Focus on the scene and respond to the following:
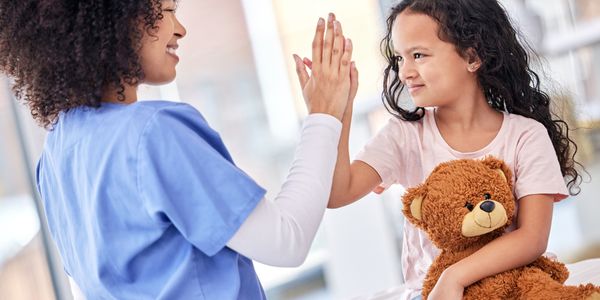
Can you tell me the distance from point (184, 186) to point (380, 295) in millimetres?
774

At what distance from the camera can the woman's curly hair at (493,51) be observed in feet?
4.52

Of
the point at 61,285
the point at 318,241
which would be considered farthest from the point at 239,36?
the point at 61,285

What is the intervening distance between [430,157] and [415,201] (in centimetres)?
17

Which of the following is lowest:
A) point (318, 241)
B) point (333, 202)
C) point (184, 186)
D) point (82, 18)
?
point (318, 241)

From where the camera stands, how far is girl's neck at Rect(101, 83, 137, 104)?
112cm

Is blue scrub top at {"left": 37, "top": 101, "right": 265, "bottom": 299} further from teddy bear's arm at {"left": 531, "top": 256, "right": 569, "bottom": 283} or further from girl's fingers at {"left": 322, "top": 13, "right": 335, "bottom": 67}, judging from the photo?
teddy bear's arm at {"left": 531, "top": 256, "right": 569, "bottom": 283}

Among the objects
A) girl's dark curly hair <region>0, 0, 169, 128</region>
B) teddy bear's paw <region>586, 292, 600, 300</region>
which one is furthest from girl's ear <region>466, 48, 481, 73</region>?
girl's dark curly hair <region>0, 0, 169, 128</region>

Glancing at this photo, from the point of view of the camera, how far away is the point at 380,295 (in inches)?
66.1

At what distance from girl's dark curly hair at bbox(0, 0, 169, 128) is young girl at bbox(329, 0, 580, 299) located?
387 millimetres

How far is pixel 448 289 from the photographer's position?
3.97 feet

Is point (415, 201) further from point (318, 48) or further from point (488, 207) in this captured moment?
point (318, 48)

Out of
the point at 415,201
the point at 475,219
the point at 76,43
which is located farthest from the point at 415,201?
the point at 76,43

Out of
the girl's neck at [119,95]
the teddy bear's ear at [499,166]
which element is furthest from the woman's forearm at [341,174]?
the girl's neck at [119,95]

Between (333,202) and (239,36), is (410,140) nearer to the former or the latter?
(333,202)
